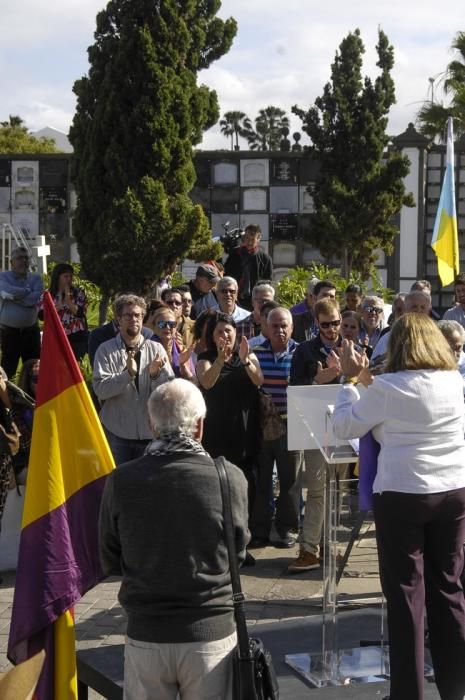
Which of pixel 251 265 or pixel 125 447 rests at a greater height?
pixel 251 265

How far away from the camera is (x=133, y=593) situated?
3.62 m

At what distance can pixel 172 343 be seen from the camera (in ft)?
26.4

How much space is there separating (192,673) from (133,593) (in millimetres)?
331

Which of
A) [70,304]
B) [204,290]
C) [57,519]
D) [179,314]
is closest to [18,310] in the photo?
[70,304]

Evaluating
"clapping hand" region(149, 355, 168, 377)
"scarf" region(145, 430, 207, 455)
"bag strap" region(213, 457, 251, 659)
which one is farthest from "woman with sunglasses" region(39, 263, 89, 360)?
"bag strap" region(213, 457, 251, 659)

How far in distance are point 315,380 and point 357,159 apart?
1618 centimetres

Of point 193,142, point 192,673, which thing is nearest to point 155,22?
point 193,142

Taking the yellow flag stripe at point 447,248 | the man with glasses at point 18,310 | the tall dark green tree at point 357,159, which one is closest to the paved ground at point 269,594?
the man with glasses at point 18,310

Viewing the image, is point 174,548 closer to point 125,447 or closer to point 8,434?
point 8,434

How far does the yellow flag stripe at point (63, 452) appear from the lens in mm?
4340

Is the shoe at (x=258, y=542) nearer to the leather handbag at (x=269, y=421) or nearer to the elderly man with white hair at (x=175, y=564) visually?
the leather handbag at (x=269, y=421)

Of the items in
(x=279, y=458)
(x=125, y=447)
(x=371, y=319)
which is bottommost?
(x=279, y=458)

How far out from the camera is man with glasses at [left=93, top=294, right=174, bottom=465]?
7.24 m

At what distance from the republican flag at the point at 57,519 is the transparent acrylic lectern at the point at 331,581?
46.4 inches
